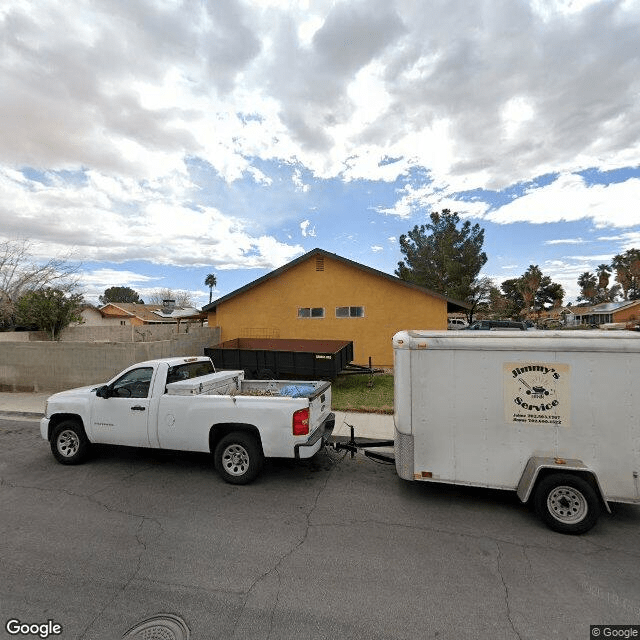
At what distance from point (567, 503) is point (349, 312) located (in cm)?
1415

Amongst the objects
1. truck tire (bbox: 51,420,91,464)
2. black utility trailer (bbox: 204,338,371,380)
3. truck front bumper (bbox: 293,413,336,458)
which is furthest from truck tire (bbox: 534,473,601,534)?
black utility trailer (bbox: 204,338,371,380)

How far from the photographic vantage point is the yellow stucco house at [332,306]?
17.6m

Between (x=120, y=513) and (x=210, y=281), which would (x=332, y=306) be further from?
(x=210, y=281)

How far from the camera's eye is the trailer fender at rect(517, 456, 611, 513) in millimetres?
4465

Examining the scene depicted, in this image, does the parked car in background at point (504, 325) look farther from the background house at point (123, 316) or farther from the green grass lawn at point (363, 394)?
the background house at point (123, 316)

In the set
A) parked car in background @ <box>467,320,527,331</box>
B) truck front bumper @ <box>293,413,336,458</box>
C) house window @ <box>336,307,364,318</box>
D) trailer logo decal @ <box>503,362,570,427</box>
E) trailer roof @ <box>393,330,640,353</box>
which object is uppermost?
house window @ <box>336,307,364,318</box>

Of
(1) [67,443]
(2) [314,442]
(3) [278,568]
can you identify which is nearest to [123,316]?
(1) [67,443]

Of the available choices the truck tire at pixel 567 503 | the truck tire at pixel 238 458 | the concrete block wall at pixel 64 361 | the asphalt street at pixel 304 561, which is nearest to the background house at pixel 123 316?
the concrete block wall at pixel 64 361

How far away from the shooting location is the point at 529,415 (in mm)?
4754

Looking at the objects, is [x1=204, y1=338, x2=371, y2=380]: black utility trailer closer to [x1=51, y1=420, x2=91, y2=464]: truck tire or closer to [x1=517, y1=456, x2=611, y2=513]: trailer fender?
[x1=51, y1=420, x2=91, y2=464]: truck tire

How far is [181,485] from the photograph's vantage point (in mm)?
5891

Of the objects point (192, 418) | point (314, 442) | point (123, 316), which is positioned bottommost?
point (314, 442)

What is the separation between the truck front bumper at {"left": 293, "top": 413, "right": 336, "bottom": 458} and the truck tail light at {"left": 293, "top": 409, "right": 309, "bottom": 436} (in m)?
0.18

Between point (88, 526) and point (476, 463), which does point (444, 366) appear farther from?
point (88, 526)
